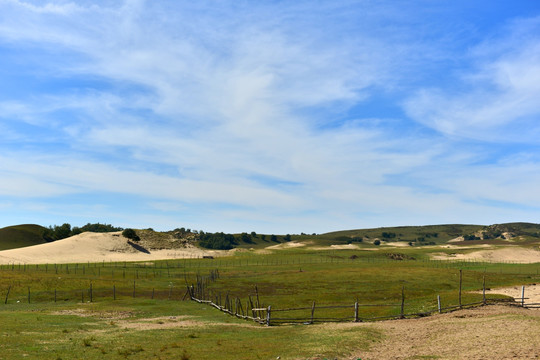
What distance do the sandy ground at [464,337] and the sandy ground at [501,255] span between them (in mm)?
142216

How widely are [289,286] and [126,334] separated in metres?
49.5

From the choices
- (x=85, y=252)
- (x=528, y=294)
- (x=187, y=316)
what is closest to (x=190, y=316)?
(x=187, y=316)

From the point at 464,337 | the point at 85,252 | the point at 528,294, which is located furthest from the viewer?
the point at 85,252

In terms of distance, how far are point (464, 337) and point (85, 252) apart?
158 m

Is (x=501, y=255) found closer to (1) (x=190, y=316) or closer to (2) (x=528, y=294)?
(2) (x=528, y=294)

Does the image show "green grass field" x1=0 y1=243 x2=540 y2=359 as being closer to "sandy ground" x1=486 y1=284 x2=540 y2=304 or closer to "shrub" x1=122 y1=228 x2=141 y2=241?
"sandy ground" x1=486 y1=284 x2=540 y2=304

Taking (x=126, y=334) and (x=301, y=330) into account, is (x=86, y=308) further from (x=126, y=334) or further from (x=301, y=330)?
(x=301, y=330)

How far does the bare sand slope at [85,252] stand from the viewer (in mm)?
146125

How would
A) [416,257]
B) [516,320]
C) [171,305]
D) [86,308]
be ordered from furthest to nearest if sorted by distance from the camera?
[416,257] < [171,305] < [86,308] < [516,320]

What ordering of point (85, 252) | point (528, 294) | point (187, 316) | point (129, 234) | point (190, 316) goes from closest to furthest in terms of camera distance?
1. point (187, 316)
2. point (190, 316)
3. point (528, 294)
4. point (85, 252)
5. point (129, 234)

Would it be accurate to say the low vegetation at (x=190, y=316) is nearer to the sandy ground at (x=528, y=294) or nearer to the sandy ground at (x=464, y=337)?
the sandy ground at (x=464, y=337)

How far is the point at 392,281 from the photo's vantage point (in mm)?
85188

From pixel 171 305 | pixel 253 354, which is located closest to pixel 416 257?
pixel 171 305

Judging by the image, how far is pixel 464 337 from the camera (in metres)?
29.0
